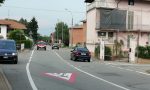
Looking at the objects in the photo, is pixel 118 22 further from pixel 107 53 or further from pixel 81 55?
pixel 81 55

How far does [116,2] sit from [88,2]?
7584 millimetres

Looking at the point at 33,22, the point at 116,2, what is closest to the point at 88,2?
the point at 116,2

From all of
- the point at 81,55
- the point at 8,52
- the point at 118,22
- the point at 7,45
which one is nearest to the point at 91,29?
the point at 118,22

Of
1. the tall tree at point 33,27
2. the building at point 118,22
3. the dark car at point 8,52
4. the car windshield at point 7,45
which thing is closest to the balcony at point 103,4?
the building at point 118,22

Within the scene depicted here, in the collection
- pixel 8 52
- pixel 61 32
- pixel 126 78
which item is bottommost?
pixel 126 78

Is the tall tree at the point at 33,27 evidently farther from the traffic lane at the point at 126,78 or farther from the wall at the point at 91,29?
the traffic lane at the point at 126,78

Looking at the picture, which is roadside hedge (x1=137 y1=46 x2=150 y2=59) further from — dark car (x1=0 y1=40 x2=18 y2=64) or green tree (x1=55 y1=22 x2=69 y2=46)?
green tree (x1=55 y1=22 x2=69 y2=46)

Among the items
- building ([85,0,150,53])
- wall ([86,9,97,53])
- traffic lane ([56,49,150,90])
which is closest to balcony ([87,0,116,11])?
building ([85,0,150,53])

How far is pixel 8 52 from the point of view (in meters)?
34.2

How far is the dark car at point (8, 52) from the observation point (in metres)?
34.0

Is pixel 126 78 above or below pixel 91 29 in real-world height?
below

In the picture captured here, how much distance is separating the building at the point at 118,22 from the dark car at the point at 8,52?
97.8 ft

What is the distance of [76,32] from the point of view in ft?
421

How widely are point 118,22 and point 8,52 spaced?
34283 millimetres
